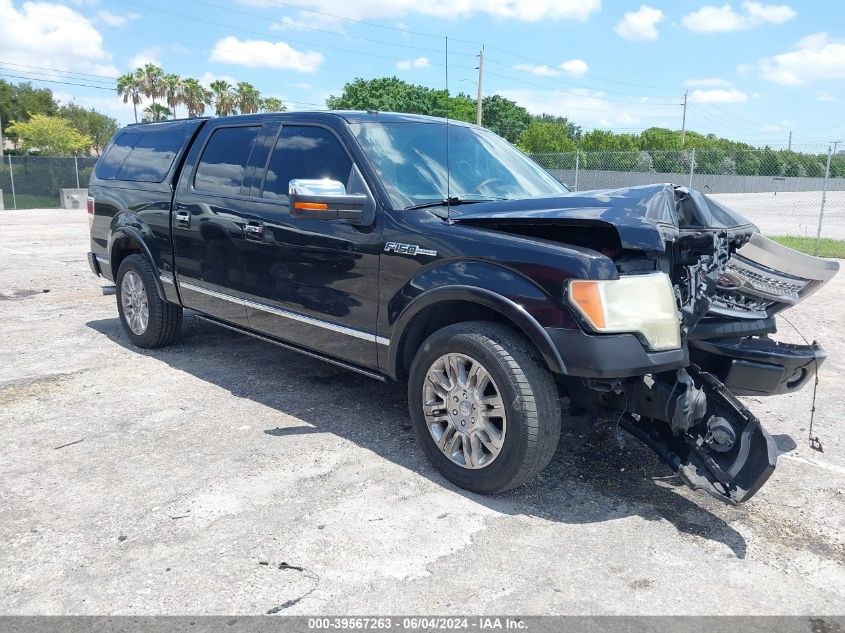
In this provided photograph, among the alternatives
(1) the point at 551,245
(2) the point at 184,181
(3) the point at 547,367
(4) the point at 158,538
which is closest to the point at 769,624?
(3) the point at 547,367

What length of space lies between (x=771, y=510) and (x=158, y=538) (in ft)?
9.64

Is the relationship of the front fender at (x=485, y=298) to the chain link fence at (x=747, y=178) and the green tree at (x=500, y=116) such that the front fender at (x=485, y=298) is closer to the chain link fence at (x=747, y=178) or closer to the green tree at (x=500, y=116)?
the chain link fence at (x=747, y=178)

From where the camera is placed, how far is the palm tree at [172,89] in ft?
196

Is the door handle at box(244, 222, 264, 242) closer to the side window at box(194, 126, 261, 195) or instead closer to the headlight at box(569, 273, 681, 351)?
the side window at box(194, 126, 261, 195)

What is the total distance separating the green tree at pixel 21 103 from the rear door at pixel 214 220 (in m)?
59.8

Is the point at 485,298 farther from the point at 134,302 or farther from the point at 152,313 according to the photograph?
the point at 134,302

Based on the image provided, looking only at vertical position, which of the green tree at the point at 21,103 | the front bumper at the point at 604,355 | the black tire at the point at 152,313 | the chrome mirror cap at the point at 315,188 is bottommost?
the black tire at the point at 152,313

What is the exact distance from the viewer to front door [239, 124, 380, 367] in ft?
13.1

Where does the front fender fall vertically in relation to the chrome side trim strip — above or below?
above

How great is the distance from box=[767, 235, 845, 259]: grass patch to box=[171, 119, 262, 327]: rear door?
11805mm

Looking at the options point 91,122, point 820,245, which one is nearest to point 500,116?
point 91,122

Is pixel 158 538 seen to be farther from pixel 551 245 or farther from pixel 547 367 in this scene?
pixel 551 245

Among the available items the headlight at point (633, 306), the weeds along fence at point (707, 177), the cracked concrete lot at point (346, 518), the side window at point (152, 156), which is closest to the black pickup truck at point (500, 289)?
the headlight at point (633, 306)

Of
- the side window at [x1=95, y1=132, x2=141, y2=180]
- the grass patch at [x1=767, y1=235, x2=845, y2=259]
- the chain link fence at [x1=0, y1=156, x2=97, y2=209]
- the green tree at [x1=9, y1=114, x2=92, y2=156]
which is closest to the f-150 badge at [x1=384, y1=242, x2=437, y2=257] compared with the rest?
the side window at [x1=95, y1=132, x2=141, y2=180]
